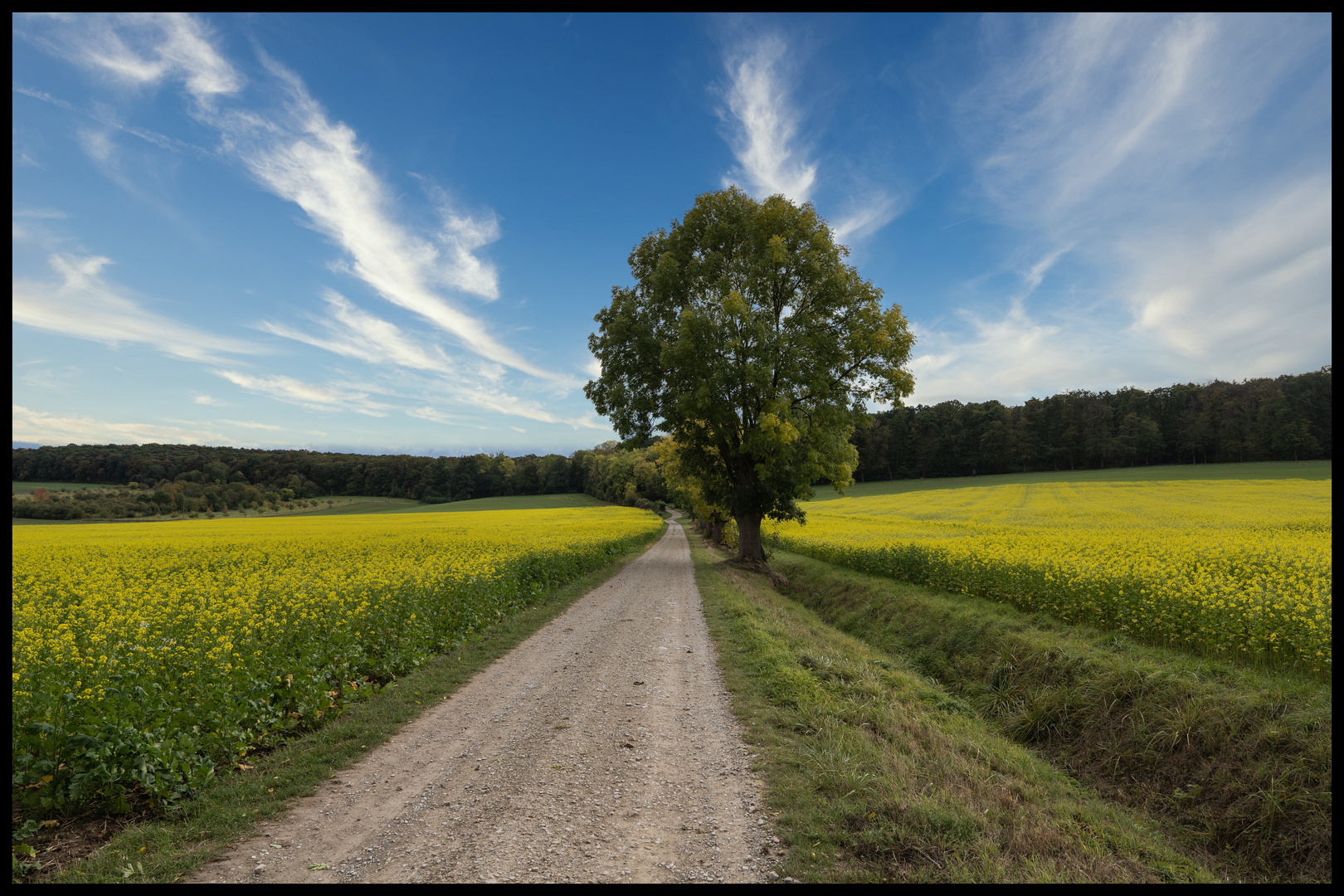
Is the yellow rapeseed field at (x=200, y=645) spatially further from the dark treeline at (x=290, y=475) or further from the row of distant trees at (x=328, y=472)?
the row of distant trees at (x=328, y=472)

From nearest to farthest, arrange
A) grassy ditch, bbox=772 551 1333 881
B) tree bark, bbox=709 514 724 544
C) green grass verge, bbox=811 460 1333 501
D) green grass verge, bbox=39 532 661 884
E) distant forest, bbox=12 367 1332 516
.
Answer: green grass verge, bbox=39 532 661 884, grassy ditch, bbox=772 551 1333 881, tree bark, bbox=709 514 724 544, distant forest, bbox=12 367 1332 516, green grass verge, bbox=811 460 1333 501

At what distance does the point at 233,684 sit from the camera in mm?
5809

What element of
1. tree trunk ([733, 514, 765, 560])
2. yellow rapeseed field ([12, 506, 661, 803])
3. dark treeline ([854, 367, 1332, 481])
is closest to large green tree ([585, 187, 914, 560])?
tree trunk ([733, 514, 765, 560])

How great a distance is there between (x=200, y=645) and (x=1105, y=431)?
10698 centimetres

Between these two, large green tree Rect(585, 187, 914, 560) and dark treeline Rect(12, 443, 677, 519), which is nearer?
large green tree Rect(585, 187, 914, 560)

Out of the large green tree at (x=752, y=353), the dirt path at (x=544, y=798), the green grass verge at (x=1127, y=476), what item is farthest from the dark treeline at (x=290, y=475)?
the green grass verge at (x=1127, y=476)

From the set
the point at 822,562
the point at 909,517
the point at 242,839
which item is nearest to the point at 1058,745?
the point at 242,839

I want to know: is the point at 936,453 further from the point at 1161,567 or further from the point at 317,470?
the point at 317,470

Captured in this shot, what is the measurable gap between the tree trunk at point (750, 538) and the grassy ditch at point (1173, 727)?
40.6ft

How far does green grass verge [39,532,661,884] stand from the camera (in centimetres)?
387

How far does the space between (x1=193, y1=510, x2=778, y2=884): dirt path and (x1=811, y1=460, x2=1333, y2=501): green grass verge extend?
5000 centimetres

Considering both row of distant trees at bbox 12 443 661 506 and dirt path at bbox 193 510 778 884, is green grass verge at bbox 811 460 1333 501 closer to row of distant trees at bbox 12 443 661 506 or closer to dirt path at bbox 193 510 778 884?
row of distant trees at bbox 12 443 661 506

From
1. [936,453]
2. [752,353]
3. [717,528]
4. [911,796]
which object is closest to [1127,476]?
[936,453]

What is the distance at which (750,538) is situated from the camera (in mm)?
24141
